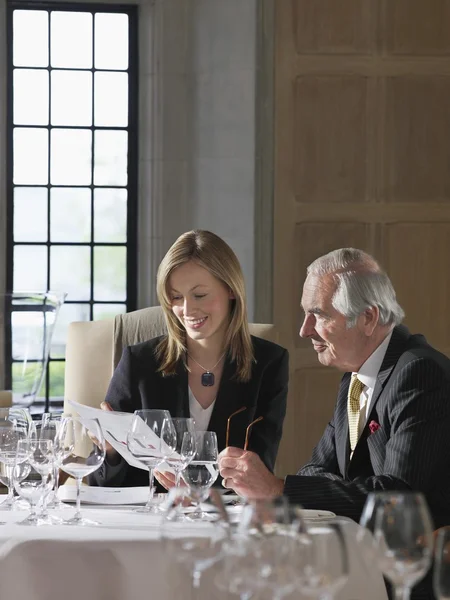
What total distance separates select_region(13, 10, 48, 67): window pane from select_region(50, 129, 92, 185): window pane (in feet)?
1.11

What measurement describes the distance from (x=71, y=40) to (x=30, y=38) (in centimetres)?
19

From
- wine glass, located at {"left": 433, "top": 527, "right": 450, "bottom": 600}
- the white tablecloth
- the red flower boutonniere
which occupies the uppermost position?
wine glass, located at {"left": 433, "top": 527, "right": 450, "bottom": 600}

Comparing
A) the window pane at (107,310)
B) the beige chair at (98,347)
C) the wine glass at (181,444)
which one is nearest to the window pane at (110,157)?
the window pane at (107,310)

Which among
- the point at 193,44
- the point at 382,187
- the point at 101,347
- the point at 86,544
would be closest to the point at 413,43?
the point at 382,187

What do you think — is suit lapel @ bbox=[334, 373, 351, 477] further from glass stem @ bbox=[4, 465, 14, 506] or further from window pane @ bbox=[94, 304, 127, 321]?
window pane @ bbox=[94, 304, 127, 321]

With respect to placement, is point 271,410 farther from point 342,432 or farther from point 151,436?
point 151,436

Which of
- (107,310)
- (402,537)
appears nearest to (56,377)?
(107,310)

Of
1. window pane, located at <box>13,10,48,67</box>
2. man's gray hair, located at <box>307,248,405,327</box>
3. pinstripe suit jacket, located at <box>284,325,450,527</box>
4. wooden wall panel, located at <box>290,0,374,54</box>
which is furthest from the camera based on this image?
window pane, located at <box>13,10,48,67</box>

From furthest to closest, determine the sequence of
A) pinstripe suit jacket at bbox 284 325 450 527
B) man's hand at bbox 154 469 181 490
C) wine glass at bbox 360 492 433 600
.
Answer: man's hand at bbox 154 469 181 490 → pinstripe suit jacket at bbox 284 325 450 527 → wine glass at bbox 360 492 433 600

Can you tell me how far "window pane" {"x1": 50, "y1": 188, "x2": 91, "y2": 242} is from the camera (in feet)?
16.5

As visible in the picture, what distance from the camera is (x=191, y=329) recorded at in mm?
2967

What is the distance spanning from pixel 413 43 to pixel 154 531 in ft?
11.0

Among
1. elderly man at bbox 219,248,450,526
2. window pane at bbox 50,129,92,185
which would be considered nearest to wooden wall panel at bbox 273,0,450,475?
window pane at bbox 50,129,92,185

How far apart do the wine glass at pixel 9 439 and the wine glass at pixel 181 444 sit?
0.92 ft
